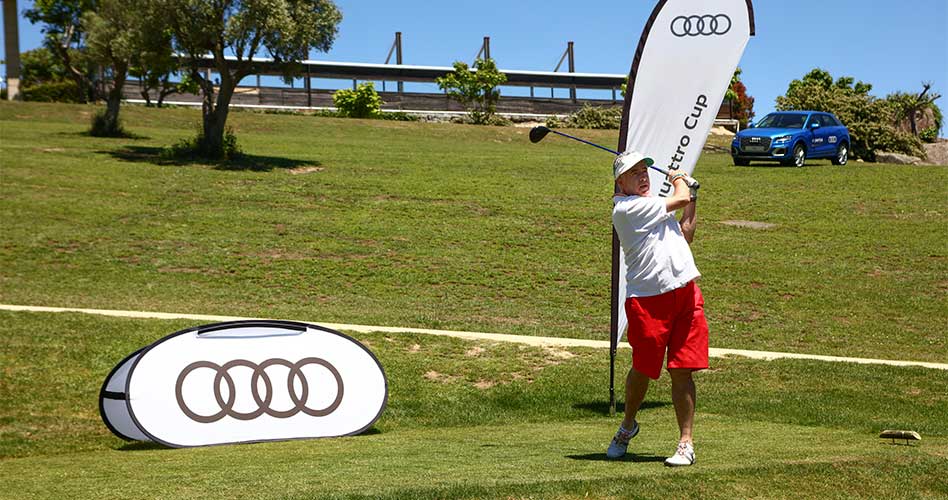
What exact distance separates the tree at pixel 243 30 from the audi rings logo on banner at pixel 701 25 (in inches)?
901

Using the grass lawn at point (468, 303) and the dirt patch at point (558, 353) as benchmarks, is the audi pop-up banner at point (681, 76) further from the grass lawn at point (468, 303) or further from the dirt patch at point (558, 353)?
the dirt patch at point (558, 353)

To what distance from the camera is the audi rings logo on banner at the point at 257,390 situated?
8648 mm

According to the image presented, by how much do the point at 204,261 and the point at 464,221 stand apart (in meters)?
7.04

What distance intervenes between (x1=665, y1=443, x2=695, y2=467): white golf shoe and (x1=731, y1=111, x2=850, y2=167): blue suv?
95.9ft

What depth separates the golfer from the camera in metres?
6.50


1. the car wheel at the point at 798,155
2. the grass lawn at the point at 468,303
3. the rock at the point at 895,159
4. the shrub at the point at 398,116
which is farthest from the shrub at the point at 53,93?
the rock at the point at 895,159

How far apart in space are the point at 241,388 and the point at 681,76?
16.8ft

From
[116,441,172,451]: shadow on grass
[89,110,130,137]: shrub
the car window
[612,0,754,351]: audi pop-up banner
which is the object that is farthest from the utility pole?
[612,0,754,351]: audi pop-up banner

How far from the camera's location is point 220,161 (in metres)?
32.4

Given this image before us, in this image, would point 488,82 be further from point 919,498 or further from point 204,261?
point 919,498

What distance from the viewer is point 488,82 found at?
209 feet

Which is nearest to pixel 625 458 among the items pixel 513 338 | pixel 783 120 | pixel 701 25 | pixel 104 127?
pixel 701 25

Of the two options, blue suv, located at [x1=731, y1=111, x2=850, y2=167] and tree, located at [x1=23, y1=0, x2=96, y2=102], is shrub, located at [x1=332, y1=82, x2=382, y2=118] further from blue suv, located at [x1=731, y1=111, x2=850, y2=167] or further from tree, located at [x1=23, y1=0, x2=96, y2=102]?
blue suv, located at [x1=731, y1=111, x2=850, y2=167]

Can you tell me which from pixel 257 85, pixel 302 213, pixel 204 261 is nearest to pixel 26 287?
pixel 204 261
